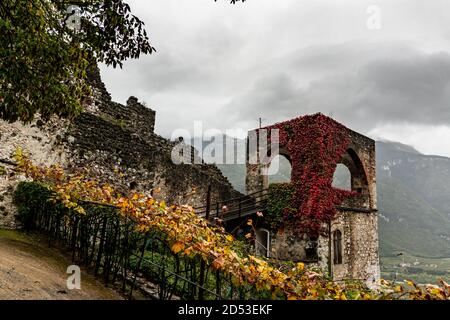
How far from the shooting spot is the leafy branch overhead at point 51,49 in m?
4.94

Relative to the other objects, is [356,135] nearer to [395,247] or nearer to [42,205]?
[42,205]

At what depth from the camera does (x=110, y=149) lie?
39.1ft

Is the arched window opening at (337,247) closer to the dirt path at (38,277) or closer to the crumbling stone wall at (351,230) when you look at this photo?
the crumbling stone wall at (351,230)

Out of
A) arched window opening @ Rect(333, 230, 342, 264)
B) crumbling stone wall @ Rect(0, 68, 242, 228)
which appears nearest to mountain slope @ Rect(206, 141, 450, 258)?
arched window opening @ Rect(333, 230, 342, 264)

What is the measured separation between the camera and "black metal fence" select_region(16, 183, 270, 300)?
4.96 m

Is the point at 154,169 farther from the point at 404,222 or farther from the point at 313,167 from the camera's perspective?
the point at 404,222

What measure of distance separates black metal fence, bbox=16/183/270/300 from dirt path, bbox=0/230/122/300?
27 cm

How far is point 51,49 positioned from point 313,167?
1185 centimetres

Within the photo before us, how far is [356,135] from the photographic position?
1770 centimetres

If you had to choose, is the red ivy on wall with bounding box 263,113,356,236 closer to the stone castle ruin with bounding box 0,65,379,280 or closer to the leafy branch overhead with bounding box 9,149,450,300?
the stone castle ruin with bounding box 0,65,379,280

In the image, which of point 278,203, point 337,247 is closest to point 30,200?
point 278,203

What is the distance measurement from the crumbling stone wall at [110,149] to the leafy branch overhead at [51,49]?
336cm
